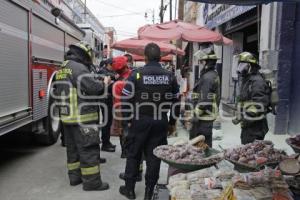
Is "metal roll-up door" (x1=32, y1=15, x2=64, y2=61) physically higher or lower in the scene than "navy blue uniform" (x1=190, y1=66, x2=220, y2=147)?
higher

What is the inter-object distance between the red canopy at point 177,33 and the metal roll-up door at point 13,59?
3755 mm

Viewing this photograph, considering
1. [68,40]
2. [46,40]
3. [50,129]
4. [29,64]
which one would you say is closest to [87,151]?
[29,64]

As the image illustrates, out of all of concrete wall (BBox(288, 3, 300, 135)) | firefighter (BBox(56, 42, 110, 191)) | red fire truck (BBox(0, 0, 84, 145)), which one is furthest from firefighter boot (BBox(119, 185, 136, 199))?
concrete wall (BBox(288, 3, 300, 135))

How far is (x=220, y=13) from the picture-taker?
1481cm

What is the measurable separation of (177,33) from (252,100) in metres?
4.49

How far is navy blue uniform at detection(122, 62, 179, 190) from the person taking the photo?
4.79 meters

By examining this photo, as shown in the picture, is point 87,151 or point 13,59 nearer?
point 87,151

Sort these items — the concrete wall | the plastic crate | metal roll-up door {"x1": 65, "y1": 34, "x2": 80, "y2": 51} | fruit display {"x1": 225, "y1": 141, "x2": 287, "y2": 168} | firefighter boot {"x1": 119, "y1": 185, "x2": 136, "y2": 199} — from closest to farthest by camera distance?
the plastic crate → fruit display {"x1": 225, "y1": 141, "x2": 287, "y2": 168} → firefighter boot {"x1": 119, "y1": 185, "x2": 136, "y2": 199} → the concrete wall → metal roll-up door {"x1": 65, "y1": 34, "x2": 80, "y2": 51}

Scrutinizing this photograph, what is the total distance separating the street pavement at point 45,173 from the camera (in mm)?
5430

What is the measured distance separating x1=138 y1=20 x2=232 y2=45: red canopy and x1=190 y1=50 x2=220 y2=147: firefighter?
352 centimetres

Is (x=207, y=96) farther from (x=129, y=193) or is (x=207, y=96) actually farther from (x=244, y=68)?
(x=129, y=193)

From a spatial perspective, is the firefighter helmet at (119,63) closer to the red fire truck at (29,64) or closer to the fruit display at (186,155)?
the red fire truck at (29,64)

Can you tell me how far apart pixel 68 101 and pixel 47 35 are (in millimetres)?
2691

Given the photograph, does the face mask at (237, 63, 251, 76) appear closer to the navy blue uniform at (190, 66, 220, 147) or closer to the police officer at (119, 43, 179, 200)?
the navy blue uniform at (190, 66, 220, 147)
